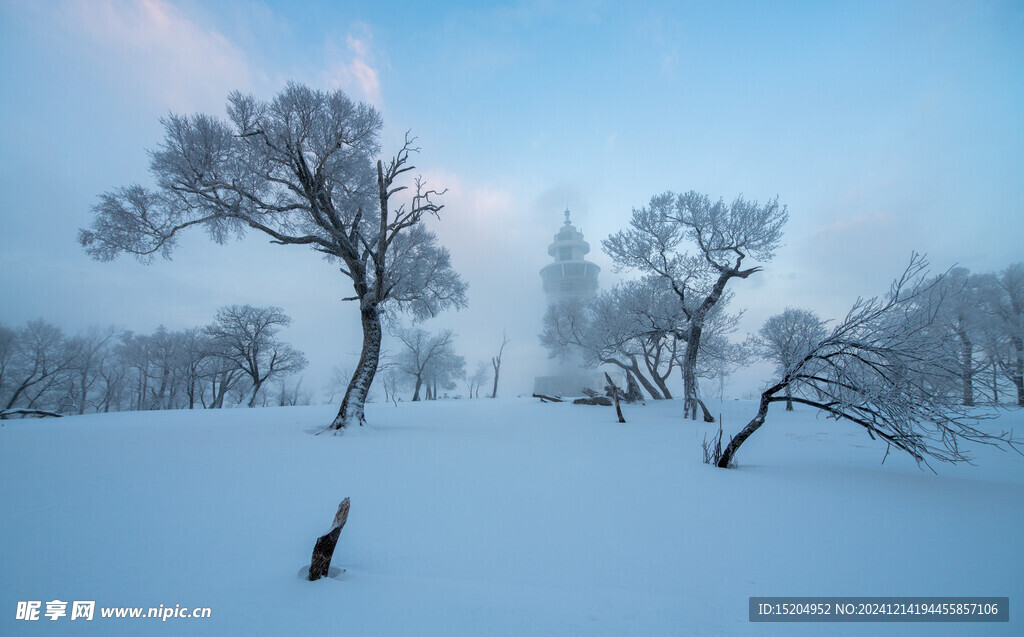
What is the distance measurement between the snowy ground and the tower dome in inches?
3326

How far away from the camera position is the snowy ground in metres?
1.94

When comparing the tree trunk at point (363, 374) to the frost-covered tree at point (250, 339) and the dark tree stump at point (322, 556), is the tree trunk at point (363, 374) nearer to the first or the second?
the dark tree stump at point (322, 556)

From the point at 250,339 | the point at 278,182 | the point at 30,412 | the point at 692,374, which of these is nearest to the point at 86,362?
the point at 250,339

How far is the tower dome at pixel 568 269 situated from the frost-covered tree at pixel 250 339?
66477 mm

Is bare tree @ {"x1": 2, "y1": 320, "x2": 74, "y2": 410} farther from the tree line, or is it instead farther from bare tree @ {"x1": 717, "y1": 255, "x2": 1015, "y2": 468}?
bare tree @ {"x1": 717, "y1": 255, "x2": 1015, "y2": 468}

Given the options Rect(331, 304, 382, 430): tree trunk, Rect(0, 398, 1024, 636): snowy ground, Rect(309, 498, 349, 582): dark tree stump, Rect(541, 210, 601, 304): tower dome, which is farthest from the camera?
Rect(541, 210, 601, 304): tower dome

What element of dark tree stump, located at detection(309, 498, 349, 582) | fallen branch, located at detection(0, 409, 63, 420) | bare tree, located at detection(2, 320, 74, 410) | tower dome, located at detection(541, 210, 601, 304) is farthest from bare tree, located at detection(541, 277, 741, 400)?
tower dome, located at detection(541, 210, 601, 304)

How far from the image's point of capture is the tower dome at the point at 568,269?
308 feet

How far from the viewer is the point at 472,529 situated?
3.08 meters

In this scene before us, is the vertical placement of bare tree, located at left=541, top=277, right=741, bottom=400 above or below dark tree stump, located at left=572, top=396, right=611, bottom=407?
above

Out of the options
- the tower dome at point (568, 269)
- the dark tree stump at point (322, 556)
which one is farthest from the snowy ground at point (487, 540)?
the tower dome at point (568, 269)

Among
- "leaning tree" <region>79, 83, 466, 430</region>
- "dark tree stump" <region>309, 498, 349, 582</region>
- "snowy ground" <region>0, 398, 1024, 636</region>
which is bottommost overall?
"snowy ground" <region>0, 398, 1024, 636</region>

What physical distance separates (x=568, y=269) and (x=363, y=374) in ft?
298

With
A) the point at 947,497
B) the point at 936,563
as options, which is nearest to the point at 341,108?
Answer: the point at 936,563
